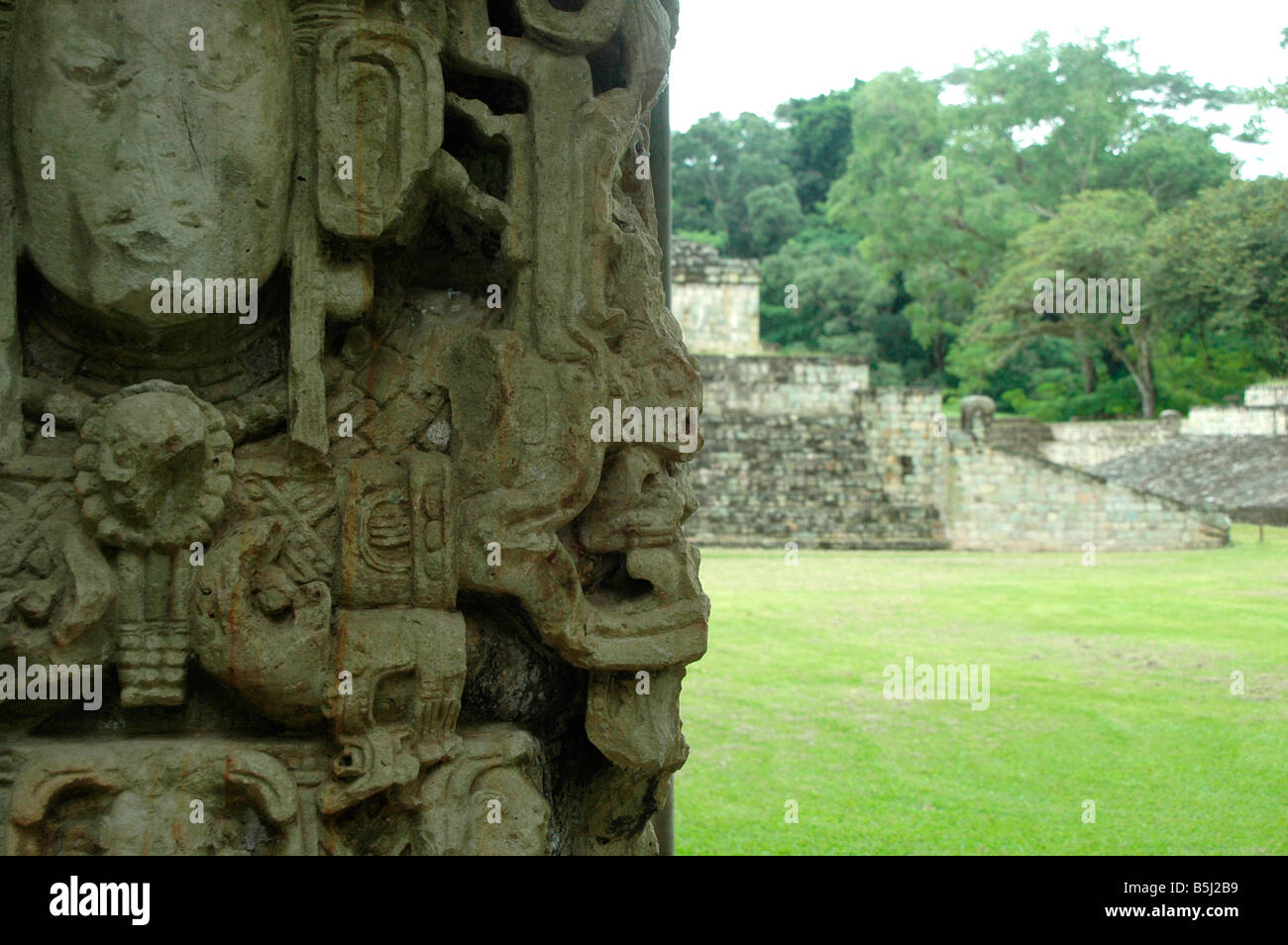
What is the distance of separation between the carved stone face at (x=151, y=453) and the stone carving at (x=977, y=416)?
18728 mm

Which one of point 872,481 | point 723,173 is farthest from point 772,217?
point 872,481

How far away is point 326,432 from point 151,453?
420 mm

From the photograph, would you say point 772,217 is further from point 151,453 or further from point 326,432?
point 151,453

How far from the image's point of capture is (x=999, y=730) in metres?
6.01

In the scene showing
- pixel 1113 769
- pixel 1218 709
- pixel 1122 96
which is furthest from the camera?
pixel 1122 96

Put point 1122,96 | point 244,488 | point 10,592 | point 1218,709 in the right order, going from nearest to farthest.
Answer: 1. point 10,592
2. point 244,488
3. point 1218,709
4. point 1122,96

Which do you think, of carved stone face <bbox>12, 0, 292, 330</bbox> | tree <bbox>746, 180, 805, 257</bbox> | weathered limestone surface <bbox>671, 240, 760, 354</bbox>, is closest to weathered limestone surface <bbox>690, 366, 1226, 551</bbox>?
weathered limestone surface <bbox>671, 240, 760, 354</bbox>

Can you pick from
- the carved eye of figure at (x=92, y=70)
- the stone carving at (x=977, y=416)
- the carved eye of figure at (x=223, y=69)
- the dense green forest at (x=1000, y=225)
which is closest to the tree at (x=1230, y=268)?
the dense green forest at (x=1000, y=225)

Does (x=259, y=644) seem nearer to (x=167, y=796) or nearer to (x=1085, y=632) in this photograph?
(x=167, y=796)

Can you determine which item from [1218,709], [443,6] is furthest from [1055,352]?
[443,6]

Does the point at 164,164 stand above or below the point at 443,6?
below

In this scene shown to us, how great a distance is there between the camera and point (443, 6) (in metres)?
3.23

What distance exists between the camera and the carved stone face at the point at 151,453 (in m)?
2.85

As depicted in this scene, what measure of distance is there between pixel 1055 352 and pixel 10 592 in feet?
→ 113
